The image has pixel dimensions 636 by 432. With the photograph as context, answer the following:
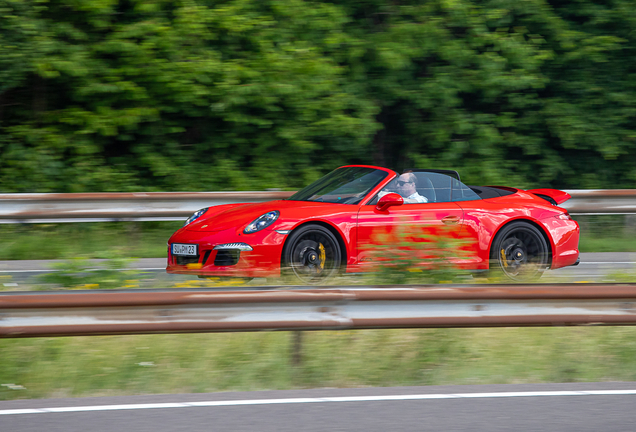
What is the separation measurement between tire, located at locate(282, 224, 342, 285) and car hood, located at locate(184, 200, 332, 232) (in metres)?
0.27

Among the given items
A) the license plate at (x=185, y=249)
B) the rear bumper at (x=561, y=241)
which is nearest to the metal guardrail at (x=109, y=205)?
the license plate at (x=185, y=249)

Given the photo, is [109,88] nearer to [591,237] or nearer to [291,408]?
[591,237]

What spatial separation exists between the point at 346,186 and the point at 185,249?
1796mm

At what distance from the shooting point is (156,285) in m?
5.84

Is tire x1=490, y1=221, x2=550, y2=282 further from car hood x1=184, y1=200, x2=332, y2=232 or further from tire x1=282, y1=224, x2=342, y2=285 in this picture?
car hood x1=184, y1=200, x2=332, y2=232

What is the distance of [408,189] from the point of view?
7.52 meters

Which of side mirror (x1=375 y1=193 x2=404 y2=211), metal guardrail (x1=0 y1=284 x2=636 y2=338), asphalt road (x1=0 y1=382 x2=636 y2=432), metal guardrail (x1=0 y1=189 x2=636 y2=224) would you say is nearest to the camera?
asphalt road (x1=0 y1=382 x2=636 y2=432)

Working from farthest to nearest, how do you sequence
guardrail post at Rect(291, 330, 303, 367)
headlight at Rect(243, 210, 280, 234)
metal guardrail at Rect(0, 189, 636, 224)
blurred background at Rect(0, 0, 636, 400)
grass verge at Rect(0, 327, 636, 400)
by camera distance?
blurred background at Rect(0, 0, 636, 400) < metal guardrail at Rect(0, 189, 636, 224) < headlight at Rect(243, 210, 280, 234) < guardrail post at Rect(291, 330, 303, 367) < grass verge at Rect(0, 327, 636, 400)

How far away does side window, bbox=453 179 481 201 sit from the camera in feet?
24.8

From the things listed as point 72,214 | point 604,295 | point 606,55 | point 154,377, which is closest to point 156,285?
point 154,377

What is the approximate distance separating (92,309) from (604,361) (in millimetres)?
3374

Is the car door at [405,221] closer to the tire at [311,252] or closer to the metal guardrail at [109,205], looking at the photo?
the tire at [311,252]

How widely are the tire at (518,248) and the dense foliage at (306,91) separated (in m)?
6.61

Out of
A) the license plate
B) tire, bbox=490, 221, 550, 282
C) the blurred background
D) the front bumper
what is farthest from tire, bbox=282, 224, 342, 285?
the blurred background
